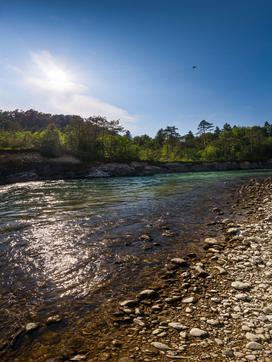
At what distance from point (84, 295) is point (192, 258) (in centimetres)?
446

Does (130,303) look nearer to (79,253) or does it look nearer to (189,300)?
(189,300)

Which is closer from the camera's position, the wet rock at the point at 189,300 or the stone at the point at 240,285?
the wet rock at the point at 189,300

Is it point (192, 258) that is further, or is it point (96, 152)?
point (96, 152)

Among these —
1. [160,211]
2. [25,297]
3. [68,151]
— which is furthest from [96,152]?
[25,297]

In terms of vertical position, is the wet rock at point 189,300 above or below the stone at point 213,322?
below

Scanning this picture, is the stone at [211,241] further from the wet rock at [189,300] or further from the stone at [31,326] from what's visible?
the stone at [31,326]

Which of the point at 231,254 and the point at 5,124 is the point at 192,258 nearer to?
the point at 231,254

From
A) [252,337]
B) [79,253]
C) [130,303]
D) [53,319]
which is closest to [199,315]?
[252,337]

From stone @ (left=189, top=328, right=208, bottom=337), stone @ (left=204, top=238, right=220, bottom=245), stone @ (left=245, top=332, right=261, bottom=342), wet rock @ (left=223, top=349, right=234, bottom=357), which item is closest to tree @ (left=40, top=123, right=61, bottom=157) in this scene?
stone @ (left=204, top=238, right=220, bottom=245)

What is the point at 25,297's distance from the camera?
24.1 feet

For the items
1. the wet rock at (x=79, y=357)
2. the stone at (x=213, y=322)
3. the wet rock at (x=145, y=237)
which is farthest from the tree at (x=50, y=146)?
the stone at (x=213, y=322)

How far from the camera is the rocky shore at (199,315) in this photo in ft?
16.6

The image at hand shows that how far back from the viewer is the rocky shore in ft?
16.6

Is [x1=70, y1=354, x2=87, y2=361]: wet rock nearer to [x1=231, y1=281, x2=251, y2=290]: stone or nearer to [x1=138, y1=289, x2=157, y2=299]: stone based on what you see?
[x1=138, y1=289, x2=157, y2=299]: stone
